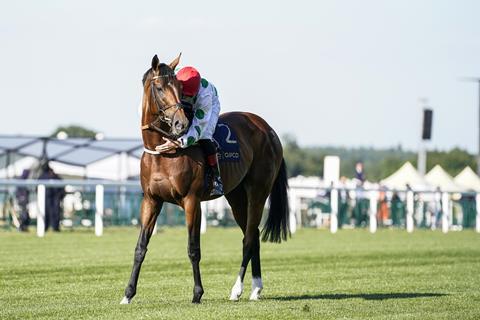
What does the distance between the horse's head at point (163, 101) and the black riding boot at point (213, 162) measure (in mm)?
514

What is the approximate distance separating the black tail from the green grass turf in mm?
603

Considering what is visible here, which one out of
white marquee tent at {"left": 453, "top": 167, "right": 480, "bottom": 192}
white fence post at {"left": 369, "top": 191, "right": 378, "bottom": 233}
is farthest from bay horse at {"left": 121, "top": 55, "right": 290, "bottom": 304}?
white marquee tent at {"left": 453, "top": 167, "right": 480, "bottom": 192}

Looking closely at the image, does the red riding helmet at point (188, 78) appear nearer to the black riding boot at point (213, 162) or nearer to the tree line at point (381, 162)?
the black riding boot at point (213, 162)

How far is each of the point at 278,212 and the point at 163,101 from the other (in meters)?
3.02

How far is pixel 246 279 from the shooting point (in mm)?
14234

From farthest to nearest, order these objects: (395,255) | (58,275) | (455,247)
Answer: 1. (455,247)
2. (395,255)
3. (58,275)

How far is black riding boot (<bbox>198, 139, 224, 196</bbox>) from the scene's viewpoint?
11031 millimetres

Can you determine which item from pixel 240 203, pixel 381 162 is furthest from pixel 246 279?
pixel 381 162

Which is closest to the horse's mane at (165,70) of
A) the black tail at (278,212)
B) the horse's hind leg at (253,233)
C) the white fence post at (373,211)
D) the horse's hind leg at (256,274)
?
the horse's hind leg at (253,233)

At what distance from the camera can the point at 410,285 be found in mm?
13148

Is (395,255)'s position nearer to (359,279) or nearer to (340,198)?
(359,279)

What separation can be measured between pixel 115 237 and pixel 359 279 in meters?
10.2

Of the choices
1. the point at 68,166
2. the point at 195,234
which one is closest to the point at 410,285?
the point at 195,234

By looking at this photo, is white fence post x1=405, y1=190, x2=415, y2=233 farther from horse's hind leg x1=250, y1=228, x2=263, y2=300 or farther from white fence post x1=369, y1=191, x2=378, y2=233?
horse's hind leg x1=250, y1=228, x2=263, y2=300
